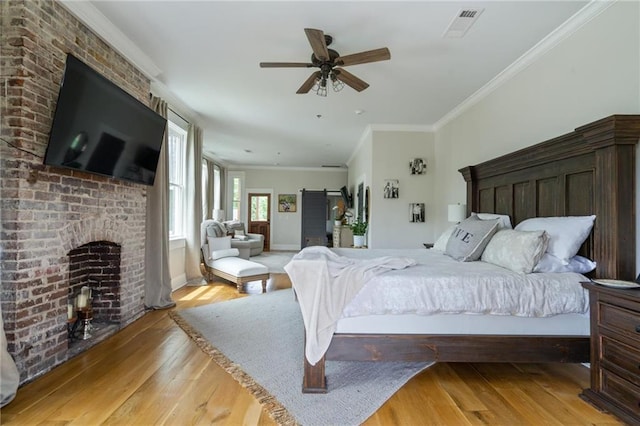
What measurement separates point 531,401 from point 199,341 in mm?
2569

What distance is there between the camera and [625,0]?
7.00ft

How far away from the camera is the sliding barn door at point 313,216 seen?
403 inches

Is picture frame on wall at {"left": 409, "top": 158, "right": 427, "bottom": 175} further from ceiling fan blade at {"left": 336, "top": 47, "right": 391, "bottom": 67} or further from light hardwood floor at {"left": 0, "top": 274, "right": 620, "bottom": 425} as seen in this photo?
light hardwood floor at {"left": 0, "top": 274, "right": 620, "bottom": 425}

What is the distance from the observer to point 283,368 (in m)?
2.34

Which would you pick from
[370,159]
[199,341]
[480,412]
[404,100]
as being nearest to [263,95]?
[404,100]

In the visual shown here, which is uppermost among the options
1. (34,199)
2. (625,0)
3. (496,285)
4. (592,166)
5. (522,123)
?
(625,0)

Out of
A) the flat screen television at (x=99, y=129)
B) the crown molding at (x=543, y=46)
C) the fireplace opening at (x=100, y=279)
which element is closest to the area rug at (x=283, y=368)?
the fireplace opening at (x=100, y=279)

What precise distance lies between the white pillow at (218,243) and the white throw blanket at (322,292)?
3.87 meters

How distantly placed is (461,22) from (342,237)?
5770mm

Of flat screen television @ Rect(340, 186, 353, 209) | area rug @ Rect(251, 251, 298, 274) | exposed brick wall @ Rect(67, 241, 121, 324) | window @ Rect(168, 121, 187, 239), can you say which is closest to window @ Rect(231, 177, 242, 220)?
area rug @ Rect(251, 251, 298, 274)

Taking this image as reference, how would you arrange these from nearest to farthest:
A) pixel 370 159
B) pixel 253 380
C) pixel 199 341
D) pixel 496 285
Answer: pixel 496 285, pixel 253 380, pixel 199 341, pixel 370 159

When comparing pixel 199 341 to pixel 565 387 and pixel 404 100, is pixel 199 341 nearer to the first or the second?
pixel 565 387

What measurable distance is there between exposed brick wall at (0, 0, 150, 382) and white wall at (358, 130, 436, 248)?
13.3 ft

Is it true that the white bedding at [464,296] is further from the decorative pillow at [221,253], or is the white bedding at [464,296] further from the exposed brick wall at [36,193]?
the decorative pillow at [221,253]
